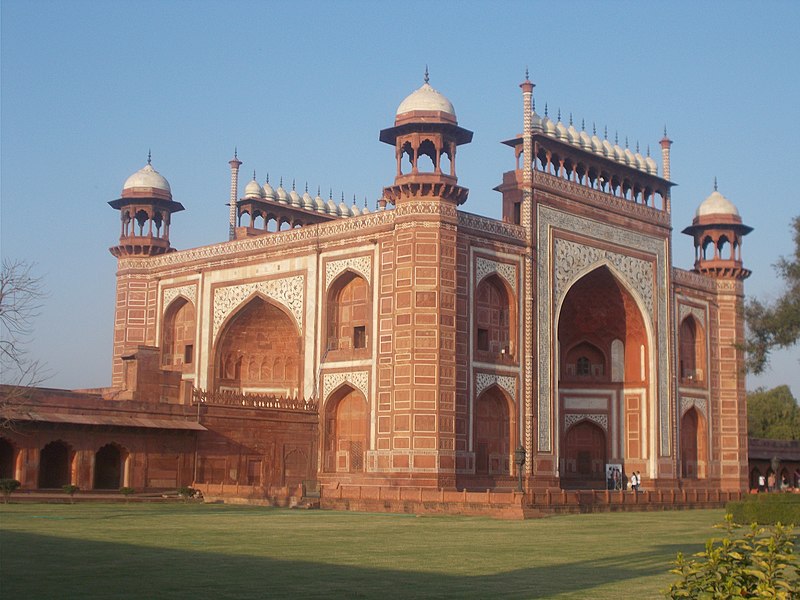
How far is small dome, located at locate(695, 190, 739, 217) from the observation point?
37594 mm

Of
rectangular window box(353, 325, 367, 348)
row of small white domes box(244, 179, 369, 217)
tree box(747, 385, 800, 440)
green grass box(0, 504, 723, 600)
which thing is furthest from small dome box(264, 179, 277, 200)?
tree box(747, 385, 800, 440)

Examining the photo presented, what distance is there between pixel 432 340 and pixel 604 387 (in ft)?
35.6

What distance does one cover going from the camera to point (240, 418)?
95.2 ft

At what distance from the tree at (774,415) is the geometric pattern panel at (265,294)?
31.4 meters

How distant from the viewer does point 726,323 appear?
3812 centimetres

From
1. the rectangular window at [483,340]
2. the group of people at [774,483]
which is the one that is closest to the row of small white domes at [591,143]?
the rectangular window at [483,340]

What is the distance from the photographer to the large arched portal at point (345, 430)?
29.2 m

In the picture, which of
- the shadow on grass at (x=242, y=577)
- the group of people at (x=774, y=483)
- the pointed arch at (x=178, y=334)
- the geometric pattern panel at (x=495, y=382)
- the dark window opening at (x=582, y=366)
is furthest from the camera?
the group of people at (x=774, y=483)

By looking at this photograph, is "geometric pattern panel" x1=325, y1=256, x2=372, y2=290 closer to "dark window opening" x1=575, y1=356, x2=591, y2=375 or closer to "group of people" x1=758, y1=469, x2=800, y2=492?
"dark window opening" x1=575, y1=356, x2=591, y2=375

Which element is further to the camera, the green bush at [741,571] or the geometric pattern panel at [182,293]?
the geometric pattern panel at [182,293]

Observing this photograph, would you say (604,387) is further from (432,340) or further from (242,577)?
(242,577)

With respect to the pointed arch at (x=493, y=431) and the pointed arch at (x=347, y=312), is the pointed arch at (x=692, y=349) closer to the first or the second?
the pointed arch at (x=493, y=431)

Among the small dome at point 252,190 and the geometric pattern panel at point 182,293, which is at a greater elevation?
the small dome at point 252,190

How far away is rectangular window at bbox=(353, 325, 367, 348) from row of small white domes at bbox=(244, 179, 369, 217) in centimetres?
802
